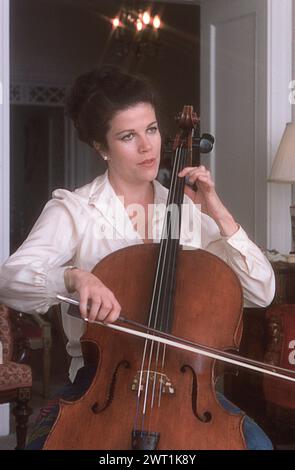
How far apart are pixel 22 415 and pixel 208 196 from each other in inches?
58.7

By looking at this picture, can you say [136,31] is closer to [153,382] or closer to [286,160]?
[286,160]

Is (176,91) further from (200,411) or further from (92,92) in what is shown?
(200,411)

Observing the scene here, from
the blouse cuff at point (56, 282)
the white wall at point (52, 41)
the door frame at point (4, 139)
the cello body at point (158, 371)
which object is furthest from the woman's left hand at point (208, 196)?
the white wall at point (52, 41)

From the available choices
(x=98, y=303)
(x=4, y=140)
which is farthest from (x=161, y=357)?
(x=4, y=140)

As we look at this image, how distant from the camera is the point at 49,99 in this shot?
7312 mm

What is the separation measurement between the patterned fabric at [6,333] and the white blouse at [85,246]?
51.0 inches

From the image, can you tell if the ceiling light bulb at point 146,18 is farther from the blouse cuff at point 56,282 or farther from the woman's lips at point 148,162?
the blouse cuff at point 56,282

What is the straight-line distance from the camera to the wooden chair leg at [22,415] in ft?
9.44

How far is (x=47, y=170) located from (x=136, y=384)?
716 cm

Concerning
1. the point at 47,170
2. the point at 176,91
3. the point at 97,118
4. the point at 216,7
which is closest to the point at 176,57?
the point at 176,91

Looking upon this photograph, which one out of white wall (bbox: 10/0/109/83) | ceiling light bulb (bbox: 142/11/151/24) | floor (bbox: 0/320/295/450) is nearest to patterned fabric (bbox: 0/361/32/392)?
floor (bbox: 0/320/295/450)

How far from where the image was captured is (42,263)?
165 centimetres

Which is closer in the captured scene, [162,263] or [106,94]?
[162,263]

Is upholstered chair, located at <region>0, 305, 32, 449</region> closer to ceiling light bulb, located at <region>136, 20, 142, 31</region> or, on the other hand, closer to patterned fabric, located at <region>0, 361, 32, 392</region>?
patterned fabric, located at <region>0, 361, 32, 392</region>
